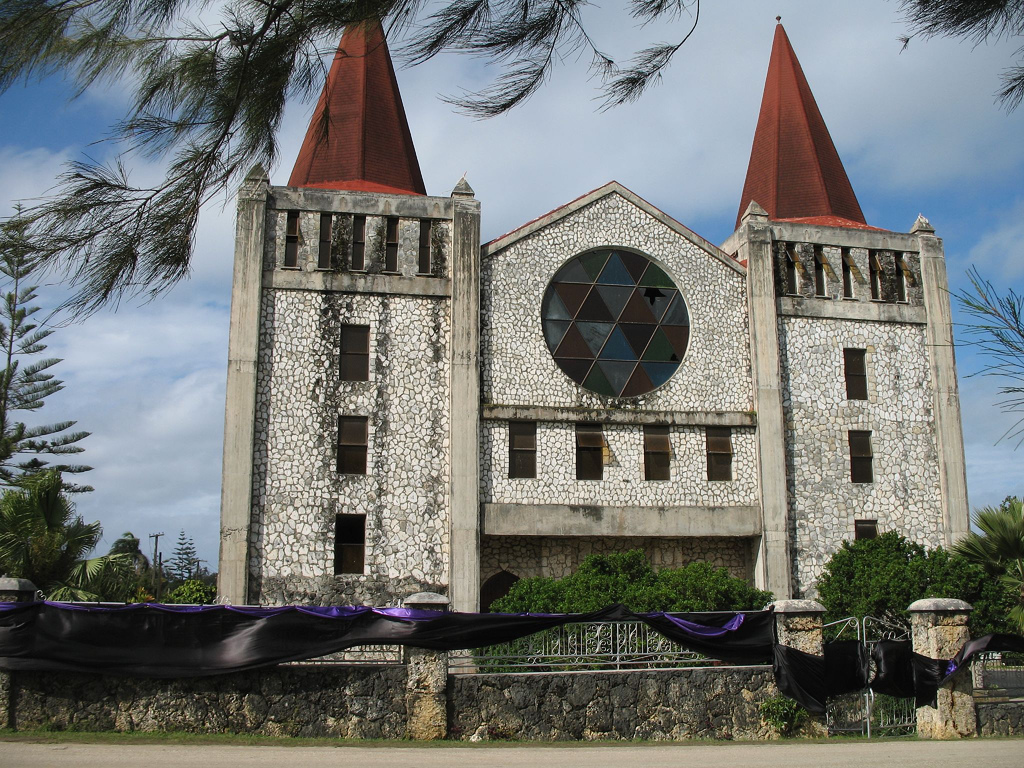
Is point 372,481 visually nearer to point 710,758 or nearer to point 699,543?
point 699,543

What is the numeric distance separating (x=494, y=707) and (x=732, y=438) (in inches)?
438

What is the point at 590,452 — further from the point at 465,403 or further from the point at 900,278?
the point at 900,278

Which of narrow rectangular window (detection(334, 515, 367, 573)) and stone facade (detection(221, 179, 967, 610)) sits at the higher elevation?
stone facade (detection(221, 179, 967, 610))

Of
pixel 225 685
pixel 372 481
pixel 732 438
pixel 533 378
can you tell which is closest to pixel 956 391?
pixel 732 438

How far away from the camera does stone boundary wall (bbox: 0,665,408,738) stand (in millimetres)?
11086

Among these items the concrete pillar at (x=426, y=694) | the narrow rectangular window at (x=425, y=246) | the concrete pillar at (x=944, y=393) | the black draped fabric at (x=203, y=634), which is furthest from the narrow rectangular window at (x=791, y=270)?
the concrete pillar at (x=426, y=694)

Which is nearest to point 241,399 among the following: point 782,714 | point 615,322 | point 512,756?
point 615,322

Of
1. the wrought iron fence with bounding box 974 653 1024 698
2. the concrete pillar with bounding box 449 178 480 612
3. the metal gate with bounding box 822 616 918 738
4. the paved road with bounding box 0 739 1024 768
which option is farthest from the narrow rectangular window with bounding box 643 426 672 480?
the paved road with bounding box 0 739 1024 768

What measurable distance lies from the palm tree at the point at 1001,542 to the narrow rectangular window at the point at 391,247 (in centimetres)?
1258

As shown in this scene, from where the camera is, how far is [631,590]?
695 inches

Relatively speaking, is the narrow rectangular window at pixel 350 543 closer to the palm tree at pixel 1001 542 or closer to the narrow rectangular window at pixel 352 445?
the narrow rectangular window at pixel 352 445

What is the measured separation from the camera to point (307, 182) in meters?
22.5

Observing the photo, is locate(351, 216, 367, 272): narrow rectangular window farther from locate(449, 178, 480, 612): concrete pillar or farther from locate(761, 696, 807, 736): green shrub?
locate(761, 696, 807, 736): green shrub

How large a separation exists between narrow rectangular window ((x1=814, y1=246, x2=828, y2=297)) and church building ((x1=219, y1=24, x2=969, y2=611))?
0.06m
